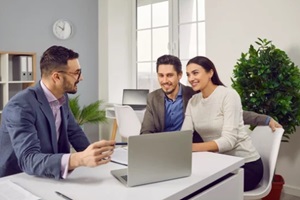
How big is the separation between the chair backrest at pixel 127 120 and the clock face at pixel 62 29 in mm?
Answer: 1625

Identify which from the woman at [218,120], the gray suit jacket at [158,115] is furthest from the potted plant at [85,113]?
the woman at [218,120]

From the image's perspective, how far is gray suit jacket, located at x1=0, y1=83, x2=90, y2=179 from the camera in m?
1.13

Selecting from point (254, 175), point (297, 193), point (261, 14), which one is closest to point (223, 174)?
point (254, 175)

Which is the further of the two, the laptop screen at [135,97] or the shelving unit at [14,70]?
the laptop screen at [135,97]

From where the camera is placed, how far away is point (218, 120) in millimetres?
1926

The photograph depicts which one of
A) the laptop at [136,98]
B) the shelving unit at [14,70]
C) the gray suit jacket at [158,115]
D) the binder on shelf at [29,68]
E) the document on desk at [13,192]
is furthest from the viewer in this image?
the laptop at [136,98]

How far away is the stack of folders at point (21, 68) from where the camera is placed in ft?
12.1

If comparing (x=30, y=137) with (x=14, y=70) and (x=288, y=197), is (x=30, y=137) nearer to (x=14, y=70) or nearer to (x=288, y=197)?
(x=288, y=197)

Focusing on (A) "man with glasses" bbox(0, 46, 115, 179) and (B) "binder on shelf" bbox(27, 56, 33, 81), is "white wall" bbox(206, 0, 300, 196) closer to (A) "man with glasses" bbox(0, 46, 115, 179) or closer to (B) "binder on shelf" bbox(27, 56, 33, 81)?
(B) "binder on shelf" bbox(27, 56, 33, 81)

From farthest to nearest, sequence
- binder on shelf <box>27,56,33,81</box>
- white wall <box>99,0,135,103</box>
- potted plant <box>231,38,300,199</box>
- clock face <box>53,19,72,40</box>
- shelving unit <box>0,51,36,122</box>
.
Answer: white wall <box>99,0,135,103</box> → clock face <box>53,19,72,40</box> → binder on shelf <box>27,56,33,81</box> → shelving unit <box>0,51,36,122</box> → potted plant <box>231,38,300,199</box>

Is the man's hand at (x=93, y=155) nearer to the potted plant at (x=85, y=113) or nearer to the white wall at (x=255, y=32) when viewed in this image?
the white wall at (x=255, y=32)

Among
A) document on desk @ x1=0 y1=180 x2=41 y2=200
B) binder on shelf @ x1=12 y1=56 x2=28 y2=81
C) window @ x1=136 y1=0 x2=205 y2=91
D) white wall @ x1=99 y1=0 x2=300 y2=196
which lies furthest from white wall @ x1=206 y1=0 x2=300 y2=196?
document on desk @ x1=0 y1=180 x2=41 y2=200

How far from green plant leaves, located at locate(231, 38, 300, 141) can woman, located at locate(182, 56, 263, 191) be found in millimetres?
716

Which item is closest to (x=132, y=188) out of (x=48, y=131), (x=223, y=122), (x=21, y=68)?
(x=48, y=131)
